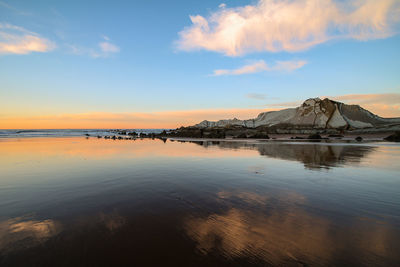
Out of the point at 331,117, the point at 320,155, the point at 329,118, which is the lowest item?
the point at 320,155

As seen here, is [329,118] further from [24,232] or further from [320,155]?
[24,232]

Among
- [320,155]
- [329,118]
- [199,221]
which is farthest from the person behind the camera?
[329,118]

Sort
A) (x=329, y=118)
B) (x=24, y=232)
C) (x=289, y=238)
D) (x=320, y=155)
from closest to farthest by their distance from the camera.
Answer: (x=289, y=238) < (x=24, y=232) < (x=320, y=155) < (x=329, y=118)

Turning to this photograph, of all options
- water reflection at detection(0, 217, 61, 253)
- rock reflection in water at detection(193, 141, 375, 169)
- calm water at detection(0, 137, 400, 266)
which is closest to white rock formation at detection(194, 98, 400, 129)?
rock reflection in water at detection(193, 141, 375, 169)

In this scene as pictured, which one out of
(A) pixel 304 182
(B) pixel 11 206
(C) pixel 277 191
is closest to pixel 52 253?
(B) pixel 11 206

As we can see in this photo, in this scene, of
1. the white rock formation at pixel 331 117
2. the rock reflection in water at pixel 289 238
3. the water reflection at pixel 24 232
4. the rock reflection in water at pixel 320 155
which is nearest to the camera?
the rock reflection in water at pixel 289 238

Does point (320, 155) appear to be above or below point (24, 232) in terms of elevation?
below

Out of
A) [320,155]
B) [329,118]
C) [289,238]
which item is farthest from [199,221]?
[329,118]

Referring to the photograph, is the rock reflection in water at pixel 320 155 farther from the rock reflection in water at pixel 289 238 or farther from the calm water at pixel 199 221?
the rock reflection in water at pixel 289 238

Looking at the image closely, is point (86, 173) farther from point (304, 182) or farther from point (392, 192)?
point (392, 192)

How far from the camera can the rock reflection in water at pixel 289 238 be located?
8.09 ft

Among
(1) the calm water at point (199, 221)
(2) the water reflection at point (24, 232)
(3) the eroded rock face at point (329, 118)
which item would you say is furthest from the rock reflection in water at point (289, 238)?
(3) the eroded rock face at point (329, 118)

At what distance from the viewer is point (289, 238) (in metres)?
2.88

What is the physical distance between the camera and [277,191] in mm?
5125
